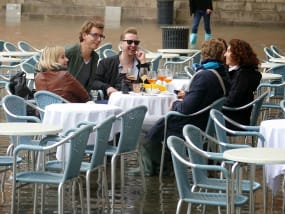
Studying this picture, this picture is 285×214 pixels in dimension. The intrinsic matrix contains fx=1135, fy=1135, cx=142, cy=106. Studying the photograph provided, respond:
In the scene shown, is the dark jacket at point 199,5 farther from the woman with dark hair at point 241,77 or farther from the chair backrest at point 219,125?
the chair backrest at point 219,125

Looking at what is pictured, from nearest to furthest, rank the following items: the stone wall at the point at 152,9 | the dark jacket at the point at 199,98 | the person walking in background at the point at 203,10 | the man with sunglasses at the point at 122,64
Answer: the dark jacket at the point at 199,98, the man with sunglasses at the point at 122,64, the person walking in background at the point at 203,10, the stone wall at the point at 152,9

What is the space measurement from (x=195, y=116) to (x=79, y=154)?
2.67 metres

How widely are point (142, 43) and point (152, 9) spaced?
9593 mm

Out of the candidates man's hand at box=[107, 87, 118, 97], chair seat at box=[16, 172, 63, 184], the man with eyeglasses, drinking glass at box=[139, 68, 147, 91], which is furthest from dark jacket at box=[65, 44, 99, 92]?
chair seat at box=[16, 172, 63, 184]

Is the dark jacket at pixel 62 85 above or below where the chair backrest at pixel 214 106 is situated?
above

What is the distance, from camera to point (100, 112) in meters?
10.3

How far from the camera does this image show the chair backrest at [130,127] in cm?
984

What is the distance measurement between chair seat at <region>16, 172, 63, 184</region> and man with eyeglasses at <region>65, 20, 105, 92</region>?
12.0ft

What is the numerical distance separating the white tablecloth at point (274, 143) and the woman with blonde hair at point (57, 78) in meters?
2.43

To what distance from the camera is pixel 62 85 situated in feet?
37.1

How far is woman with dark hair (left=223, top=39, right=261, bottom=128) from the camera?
11820mm

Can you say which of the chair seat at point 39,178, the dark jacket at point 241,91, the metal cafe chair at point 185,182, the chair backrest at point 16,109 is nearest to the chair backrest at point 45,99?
the chair backrest at point 16,109

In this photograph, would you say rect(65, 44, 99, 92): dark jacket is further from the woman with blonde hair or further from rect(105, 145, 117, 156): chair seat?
rect(105, 145, 117, 156): chair seat

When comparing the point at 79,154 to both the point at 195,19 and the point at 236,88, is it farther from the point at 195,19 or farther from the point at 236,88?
the point at 195,19
